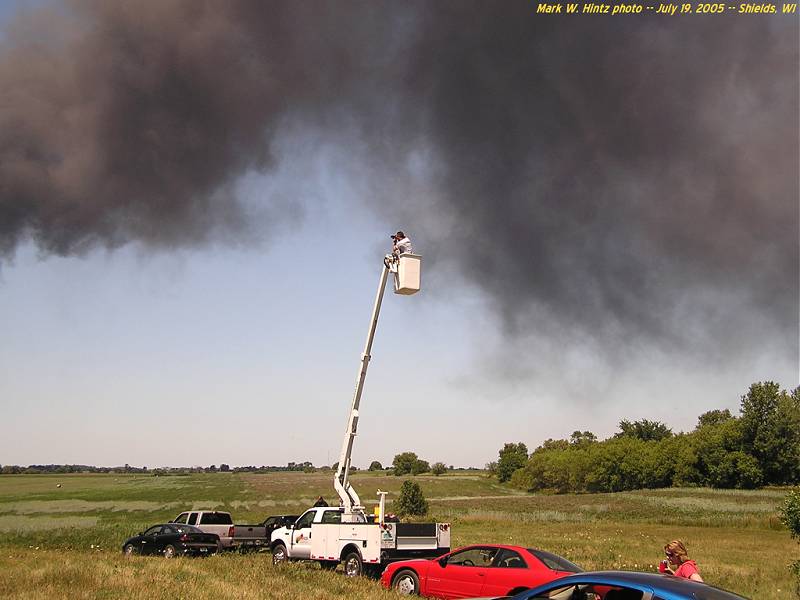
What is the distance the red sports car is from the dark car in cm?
1016

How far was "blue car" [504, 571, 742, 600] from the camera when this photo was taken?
704 cm

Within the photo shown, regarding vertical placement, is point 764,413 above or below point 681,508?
above

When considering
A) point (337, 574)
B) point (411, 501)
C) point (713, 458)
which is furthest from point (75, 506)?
point (713, 458)

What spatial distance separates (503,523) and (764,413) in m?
70.7

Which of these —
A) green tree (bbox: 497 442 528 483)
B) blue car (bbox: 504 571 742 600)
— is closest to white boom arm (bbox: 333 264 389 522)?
blue car (bbox: 504 571 742 600)

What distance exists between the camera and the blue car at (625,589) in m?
7.04

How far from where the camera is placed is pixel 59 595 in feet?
46.8

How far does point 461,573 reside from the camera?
1457cm

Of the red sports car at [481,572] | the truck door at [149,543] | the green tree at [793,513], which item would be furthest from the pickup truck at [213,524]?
the green tree at [793,513]

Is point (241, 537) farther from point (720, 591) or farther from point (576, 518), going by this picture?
point (576, 518)

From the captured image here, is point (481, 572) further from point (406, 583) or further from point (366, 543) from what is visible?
point (366, 543)

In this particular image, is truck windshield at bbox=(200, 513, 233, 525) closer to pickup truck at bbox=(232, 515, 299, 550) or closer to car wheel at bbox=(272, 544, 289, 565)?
pickup truck at bbox=(232, 515, 299, 550)

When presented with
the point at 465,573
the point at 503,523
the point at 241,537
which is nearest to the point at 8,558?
the point at 241,537

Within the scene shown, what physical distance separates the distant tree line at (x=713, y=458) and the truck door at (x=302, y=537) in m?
95.6
